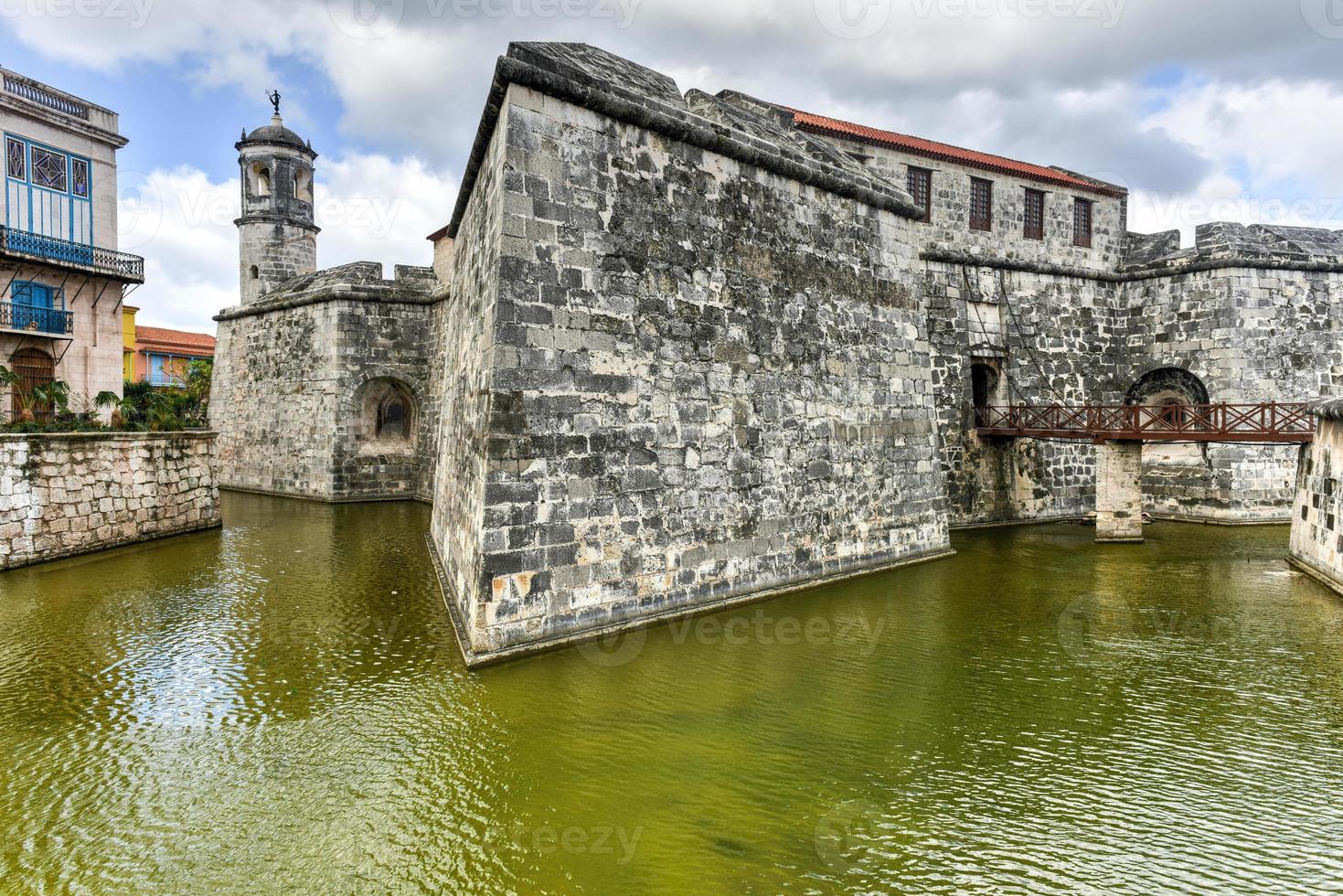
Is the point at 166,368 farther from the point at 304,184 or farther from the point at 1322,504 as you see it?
the point at 1322,504

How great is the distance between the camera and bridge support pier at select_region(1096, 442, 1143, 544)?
521 inches

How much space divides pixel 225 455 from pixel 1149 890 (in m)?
22.1

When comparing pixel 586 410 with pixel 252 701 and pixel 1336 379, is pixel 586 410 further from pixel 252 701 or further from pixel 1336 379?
pixel 1336 379

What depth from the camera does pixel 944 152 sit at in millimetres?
15500

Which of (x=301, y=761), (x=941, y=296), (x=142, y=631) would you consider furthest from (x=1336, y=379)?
(x=142, y=631)

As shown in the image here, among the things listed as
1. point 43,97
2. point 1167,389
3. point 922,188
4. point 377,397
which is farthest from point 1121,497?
point 43,97

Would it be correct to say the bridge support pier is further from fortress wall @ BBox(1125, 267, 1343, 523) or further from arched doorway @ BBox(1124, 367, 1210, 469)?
fortress wall @ BBox(1125, 267, 1343, 523)

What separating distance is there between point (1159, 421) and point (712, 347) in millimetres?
9418

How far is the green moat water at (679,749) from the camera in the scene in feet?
13.3

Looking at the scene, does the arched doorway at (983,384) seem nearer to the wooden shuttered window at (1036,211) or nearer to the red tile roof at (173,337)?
the wooden shuttered window at (1036,211)

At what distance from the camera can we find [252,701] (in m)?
6.04

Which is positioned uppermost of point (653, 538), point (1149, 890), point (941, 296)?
point (941, 296)

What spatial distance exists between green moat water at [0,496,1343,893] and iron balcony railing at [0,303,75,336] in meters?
9.67

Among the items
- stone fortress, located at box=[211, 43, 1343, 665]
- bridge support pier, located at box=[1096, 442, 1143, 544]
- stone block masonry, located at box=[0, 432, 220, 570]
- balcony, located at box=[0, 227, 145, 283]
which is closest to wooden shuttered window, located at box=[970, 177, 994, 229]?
stone fortress, located at box=[211, 43, 1343, 665]
